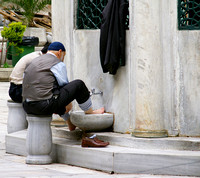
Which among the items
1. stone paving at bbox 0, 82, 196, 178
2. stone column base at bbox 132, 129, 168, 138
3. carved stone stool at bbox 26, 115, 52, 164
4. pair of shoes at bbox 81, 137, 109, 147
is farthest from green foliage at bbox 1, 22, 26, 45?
stone column base at bbox 132, 129, 168, 138

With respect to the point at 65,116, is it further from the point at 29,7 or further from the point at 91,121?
the point at 29,7

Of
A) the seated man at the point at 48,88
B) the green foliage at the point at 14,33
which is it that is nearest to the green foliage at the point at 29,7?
the green foliage at the point at 14,33

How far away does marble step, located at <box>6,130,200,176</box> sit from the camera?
253 inches

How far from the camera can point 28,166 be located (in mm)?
7152

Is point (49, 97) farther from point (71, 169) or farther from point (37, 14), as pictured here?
point (37, 14)

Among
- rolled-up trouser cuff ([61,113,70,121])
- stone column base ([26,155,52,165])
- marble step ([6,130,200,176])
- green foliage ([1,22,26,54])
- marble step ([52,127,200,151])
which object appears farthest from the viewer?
green foliage ([1,22,26,54])

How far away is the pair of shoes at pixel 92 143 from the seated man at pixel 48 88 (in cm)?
54

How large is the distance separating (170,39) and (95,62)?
1.40 m

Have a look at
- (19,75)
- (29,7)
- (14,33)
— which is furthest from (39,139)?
(29,7)

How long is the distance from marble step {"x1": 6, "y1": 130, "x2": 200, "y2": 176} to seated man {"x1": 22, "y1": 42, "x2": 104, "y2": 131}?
0.65 m

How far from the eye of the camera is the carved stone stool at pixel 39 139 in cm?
722

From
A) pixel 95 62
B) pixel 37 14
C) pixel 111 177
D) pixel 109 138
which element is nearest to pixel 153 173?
pixel 111 177

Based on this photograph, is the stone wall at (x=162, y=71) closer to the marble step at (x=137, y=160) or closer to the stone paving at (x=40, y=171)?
the marble step at (x=137, y=160)

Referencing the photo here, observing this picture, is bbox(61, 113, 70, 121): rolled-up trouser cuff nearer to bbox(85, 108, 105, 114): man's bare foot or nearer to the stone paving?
bbox(85, 108, 105, 114): man's bare foot
